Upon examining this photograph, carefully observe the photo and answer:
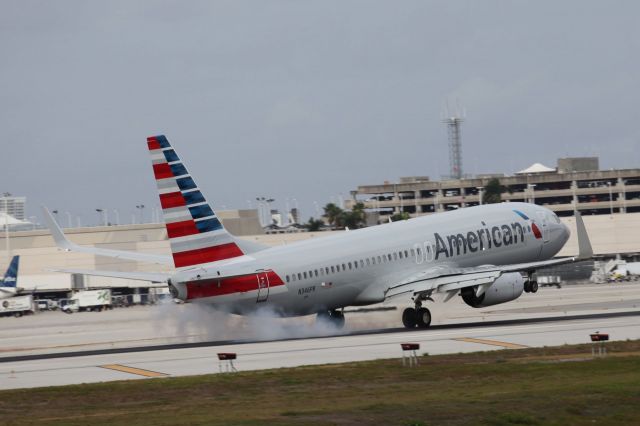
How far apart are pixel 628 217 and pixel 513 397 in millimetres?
114118

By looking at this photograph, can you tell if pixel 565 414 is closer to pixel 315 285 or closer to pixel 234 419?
pixel 234 419

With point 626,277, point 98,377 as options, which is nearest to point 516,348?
point 98,377

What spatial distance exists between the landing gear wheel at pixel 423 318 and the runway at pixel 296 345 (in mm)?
1165

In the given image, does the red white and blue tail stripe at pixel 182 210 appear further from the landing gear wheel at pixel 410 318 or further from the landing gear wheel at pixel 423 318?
the landing gear wheel at pixel 423 318

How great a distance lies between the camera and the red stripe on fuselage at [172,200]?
5156cm

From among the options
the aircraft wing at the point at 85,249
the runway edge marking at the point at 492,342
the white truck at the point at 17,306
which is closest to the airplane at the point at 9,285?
the white truck at the point at 17,306

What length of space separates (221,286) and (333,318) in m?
9.93

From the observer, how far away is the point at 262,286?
5372 centimetres

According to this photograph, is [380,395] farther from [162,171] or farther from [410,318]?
[410,318]

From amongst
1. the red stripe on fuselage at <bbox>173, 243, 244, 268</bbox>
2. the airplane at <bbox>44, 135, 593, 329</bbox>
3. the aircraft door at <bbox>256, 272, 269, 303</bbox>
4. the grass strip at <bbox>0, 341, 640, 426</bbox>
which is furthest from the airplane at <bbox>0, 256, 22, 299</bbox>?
the grass strip at <bbox>0, 341, 640, 426</bbox>

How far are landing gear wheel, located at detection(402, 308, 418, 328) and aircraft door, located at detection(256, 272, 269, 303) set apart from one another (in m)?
9.04

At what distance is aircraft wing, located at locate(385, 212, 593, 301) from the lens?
Answer: 5775 centimetres

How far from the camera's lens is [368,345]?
164 feet

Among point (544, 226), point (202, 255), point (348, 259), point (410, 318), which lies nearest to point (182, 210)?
point (202, 255)
